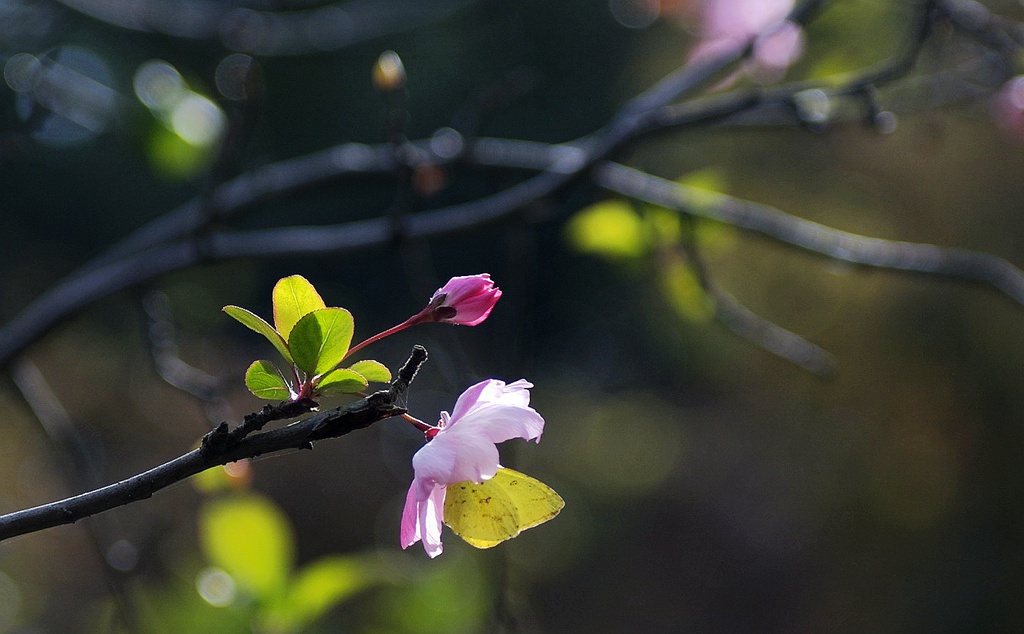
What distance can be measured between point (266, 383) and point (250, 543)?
56 centimetres

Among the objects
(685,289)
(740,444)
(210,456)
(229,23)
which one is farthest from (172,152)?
(740,444)

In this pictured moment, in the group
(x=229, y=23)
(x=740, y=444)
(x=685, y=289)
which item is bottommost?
(x=740, y=444)

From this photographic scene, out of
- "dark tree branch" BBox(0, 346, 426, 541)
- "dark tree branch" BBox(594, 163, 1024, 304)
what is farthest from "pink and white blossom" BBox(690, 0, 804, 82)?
"dark tree branch" BBox(0, 346, 426, 541)

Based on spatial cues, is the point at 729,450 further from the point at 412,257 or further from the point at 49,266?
the point at 49,266

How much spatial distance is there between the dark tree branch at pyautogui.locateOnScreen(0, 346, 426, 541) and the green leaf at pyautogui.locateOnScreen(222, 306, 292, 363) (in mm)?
→ 79

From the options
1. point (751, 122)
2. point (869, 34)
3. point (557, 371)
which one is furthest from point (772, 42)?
point (557, 371)

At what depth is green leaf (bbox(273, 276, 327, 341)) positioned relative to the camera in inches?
20.2

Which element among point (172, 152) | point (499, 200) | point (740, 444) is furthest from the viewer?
point (740, 444)

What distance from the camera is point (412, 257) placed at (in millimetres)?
1215

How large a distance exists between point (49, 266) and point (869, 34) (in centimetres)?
712

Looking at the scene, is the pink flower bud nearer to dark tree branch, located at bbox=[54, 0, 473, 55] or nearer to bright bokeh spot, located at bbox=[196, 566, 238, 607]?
bright bokeh spot, located at bbox=[196, 566, 238, 607]

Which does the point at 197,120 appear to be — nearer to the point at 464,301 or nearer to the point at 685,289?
the point at 685,289

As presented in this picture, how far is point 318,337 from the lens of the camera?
0.49m

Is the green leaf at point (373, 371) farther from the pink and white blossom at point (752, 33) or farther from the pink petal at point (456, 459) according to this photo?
the pink and white blossom at point (752, 33)
